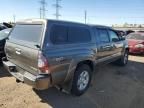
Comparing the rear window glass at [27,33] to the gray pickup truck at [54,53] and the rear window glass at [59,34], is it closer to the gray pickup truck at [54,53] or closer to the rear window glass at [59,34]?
the gray pickup truck at [54,53]

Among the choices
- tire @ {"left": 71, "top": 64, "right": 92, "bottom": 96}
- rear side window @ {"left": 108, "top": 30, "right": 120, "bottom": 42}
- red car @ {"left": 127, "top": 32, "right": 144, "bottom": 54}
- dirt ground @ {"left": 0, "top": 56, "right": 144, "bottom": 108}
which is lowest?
dirt ground @ {"left": 0, "top": 56, "right": 144, "bottom": 108}

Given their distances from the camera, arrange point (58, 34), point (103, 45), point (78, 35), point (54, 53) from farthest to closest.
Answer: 1. point (103, 45)
2. point (78, 35)
3. point (58, 34)
4. point (54, 53)

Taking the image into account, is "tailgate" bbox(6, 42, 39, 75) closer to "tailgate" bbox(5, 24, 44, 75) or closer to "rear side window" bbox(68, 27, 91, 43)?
"tailgate" bbox(5, 24, 44, 75)

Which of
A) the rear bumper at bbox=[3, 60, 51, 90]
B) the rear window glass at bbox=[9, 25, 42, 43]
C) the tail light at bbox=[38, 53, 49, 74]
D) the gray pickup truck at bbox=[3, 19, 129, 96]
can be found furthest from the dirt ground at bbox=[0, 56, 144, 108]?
→ the rear window glass at bbox=[9, 25, 42, 43]

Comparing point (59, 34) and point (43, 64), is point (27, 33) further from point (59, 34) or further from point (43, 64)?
point (43, 64)

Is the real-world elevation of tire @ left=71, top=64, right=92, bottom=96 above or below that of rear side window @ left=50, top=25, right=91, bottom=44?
below

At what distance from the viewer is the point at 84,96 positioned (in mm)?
4871

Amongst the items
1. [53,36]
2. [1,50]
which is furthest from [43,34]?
[1,50]

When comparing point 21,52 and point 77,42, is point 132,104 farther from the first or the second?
point 21,52

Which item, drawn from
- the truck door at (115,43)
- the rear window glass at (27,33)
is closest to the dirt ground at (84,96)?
the truck door at (115,43)

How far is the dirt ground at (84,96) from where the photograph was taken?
4.35 meters

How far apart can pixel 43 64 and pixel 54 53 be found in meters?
0.34

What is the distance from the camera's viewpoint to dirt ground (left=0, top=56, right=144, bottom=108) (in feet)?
14.3

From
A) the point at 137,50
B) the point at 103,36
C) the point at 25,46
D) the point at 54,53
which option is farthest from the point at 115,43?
the point at 137,50
